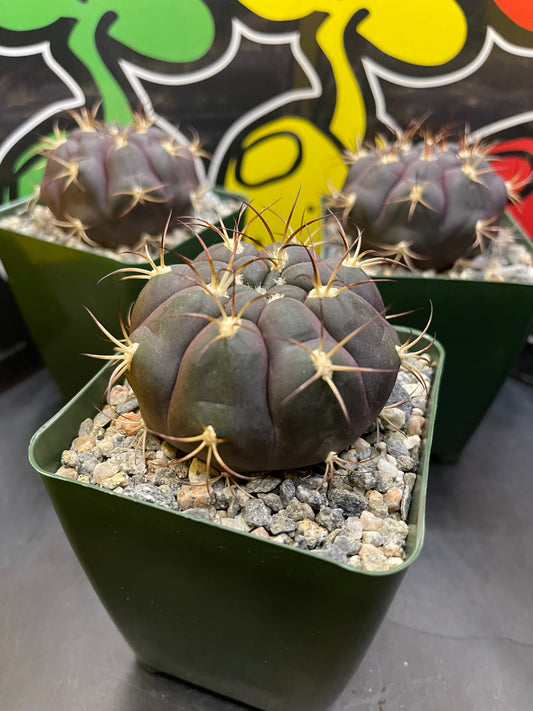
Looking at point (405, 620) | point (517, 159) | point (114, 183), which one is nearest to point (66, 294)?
point (114, 183)

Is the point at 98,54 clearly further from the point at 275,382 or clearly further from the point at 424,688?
the point at 424,688

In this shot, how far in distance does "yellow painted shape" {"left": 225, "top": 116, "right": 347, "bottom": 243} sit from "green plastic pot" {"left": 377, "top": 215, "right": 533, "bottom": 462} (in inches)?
15.1

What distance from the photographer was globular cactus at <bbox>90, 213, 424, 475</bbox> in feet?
1.58

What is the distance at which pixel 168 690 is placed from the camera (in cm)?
77

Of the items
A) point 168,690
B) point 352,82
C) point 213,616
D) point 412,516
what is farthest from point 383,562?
point 352,82

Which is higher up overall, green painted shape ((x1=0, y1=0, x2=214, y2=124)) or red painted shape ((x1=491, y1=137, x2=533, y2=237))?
green painted shape ((x1=0, y1=0, x2=214, y2=124))

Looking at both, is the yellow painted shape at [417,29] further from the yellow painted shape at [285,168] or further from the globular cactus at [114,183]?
the globular cactus at [114,183]

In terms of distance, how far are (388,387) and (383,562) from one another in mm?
161

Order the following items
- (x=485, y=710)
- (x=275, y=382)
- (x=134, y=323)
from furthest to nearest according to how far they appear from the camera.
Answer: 1. (x=485, y=710)
2. (x=134, y=323)
3. (x=275, y=382)

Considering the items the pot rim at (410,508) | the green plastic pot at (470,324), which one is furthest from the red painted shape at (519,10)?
the pot rim at (410,508)

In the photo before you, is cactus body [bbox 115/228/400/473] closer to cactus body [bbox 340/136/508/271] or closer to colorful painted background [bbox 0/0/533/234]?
cactus body [bbox 340/136/508/271]

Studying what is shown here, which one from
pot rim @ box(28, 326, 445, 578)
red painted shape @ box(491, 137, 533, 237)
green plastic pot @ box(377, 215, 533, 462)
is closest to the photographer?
pot rim @ box(28, 326, 445, 578)

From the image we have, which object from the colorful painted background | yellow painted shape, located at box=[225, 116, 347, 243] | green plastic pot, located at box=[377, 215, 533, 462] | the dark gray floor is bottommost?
the dark gray floor

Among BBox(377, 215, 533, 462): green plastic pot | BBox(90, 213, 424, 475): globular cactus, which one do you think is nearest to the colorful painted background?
BBox(377, 215, 533, 462): green plastic pot
